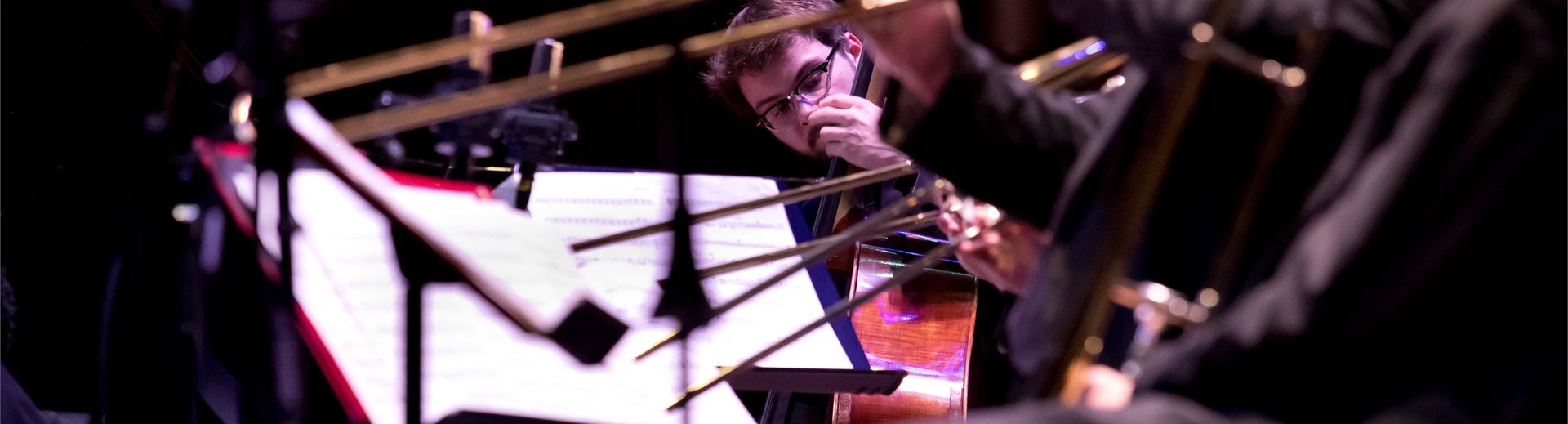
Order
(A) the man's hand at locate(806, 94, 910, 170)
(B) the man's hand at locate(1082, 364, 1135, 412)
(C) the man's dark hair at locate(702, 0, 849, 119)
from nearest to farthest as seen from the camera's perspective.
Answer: (B) the man's hand at locate(1082, 364, 1135, 412) → (A) the man's hand at locate(806, 94, 910, 170) → (C) the man's dark hair at locate(702, 0, 849, 119)

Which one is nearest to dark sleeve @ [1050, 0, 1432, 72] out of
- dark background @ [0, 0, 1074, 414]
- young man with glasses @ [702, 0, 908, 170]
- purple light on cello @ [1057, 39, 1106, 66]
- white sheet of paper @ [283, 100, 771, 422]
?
purple light on cello @ [1057, 39, 1106, 66]

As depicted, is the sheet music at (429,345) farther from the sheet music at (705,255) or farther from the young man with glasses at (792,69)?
the young man with glasses at (792,69)

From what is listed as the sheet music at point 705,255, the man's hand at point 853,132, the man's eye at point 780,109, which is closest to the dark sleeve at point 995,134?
the sheet music at point 705,255

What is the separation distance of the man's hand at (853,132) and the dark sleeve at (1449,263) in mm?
1586

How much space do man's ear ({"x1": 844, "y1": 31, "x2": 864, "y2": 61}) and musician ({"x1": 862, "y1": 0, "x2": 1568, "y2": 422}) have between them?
2387 mm

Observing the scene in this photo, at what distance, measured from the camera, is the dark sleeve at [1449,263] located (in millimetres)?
750

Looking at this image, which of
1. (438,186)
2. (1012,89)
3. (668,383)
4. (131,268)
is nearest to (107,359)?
(131,268)

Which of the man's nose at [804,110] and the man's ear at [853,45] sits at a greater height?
the man's ear at [853,45]

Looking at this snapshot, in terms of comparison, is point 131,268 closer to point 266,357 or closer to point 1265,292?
point 266,357

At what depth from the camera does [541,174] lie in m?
2.18

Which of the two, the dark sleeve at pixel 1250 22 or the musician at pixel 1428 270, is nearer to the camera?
Answer: the musician at pixel 1428 270

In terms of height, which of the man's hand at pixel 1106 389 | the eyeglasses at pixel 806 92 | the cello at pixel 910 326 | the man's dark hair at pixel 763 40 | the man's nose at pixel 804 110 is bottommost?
the cello at pixel 910 326

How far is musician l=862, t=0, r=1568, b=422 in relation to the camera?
75cm

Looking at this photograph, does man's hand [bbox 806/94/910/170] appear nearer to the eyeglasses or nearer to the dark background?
the dark background
